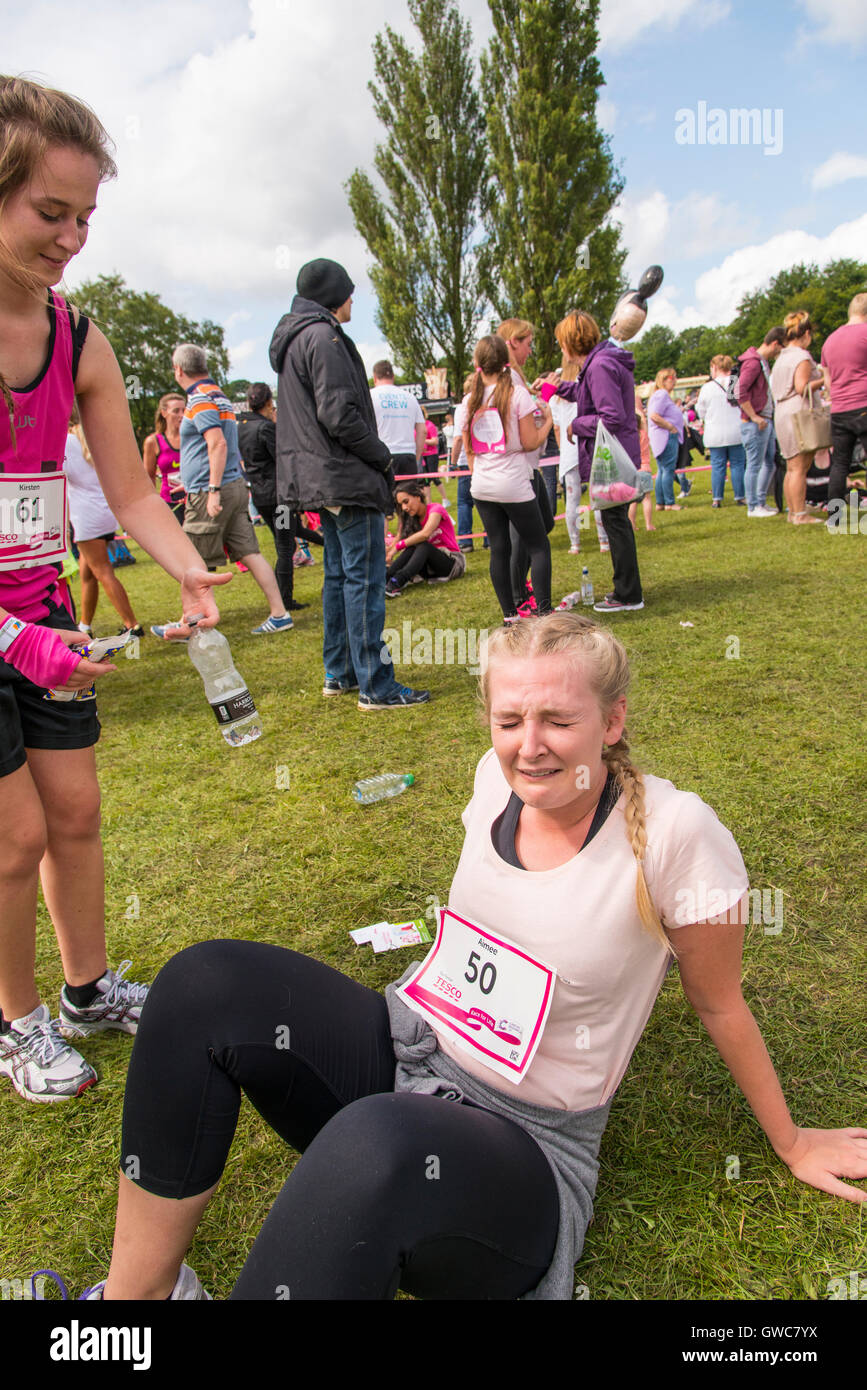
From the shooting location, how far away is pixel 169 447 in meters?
8.59

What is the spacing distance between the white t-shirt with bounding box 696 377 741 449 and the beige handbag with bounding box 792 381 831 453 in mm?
1621

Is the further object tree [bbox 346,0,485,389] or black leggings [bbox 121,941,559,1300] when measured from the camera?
tree [bbox 346,0,485,389]

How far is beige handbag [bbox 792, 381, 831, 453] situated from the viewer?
27.1ft

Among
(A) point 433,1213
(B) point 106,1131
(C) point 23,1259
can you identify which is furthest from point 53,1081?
(A) point 433,1213

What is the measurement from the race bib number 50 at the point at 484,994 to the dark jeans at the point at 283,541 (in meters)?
5.75

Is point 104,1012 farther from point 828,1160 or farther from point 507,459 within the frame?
point 507,459

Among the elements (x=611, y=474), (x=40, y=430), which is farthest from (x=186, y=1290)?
(x=611, y=474)

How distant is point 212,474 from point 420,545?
2.59 m

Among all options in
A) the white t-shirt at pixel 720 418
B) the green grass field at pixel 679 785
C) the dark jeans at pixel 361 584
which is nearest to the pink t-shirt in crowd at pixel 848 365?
the green grass field at pixel 679 785

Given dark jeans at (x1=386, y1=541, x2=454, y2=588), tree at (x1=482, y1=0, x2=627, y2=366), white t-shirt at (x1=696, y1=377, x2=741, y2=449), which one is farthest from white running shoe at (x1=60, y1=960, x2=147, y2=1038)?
tree at (x1=482, y1=0, x2=627, y2=366)

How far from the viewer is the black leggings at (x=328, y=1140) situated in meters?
1.14

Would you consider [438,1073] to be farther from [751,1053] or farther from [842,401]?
[842,401]

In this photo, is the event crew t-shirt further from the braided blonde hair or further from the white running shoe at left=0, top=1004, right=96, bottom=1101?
the braided blonde hair

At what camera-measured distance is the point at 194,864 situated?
3.36 metres
